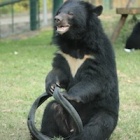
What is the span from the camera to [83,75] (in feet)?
15.5

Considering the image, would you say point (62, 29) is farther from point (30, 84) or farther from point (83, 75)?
point (30, 84)

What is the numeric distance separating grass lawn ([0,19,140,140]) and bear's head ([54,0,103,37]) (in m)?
1.35

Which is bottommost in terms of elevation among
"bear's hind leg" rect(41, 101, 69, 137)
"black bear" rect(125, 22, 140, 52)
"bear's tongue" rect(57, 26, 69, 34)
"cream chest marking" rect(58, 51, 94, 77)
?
"black bear" rect(125, 22, 140, 52)

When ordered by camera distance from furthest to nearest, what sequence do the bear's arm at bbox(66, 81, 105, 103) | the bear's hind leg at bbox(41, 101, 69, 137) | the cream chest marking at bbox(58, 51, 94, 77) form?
the bear's hind leg at bbox(41, 101, 69, 137)
the cream chest marking at bbox(58, 51, 94, 77)
the bear's arm at bbox(66, 81, 105, 103)

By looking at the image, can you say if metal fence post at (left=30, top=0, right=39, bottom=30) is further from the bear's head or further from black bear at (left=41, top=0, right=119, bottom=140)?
the bear's head

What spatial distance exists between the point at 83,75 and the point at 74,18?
574 millimetres

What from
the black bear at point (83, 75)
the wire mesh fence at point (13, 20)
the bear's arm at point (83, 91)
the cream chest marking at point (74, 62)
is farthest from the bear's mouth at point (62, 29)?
the wire mesh fence at point (13, 20)

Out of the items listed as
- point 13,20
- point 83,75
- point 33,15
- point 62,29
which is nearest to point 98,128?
point 83,75

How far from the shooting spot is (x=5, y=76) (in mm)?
8797

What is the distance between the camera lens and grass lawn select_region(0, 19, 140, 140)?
18.3 ft

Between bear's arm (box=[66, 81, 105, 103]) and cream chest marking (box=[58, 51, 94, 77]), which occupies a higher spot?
cream chest marking (box=[58, 51, 94, 77])

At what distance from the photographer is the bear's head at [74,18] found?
183 inches

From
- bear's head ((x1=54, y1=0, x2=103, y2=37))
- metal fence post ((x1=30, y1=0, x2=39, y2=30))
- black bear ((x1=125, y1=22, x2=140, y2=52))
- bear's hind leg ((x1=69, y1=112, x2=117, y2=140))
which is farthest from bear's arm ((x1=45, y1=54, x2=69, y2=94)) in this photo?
metal fence post ((x1=30, y1=0, x2=39, y2=30))

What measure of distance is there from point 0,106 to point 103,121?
2.33 m
